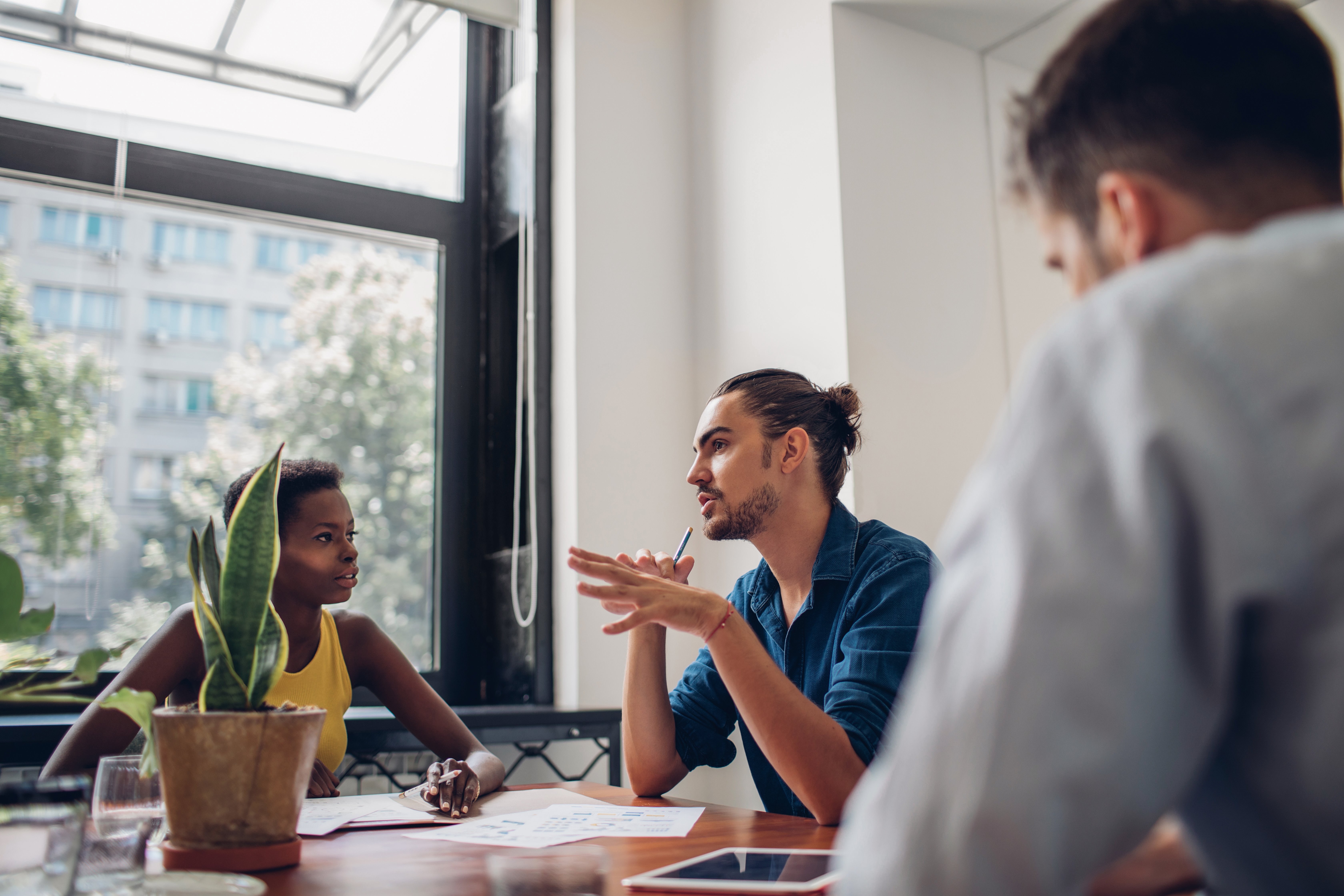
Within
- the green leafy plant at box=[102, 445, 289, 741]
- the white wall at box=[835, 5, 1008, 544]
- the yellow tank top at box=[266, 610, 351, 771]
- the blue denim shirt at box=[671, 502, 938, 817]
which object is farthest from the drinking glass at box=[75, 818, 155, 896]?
the white wall at box=[835, 5, 1008, 544]

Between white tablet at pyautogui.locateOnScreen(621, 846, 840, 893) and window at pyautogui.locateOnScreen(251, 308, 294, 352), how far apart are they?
196cm

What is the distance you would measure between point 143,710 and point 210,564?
189mm

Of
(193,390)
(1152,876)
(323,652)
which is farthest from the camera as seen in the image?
(193,390)

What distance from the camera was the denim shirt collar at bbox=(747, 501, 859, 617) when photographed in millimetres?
1566

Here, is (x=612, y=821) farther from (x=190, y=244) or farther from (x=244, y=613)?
(x=190, y=244)

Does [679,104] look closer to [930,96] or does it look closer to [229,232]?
[930,96]

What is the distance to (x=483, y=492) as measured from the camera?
2.70 m

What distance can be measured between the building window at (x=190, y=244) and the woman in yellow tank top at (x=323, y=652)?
0.72 m

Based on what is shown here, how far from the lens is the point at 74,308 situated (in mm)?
2213

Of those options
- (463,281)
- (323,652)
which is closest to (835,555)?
(323,652)

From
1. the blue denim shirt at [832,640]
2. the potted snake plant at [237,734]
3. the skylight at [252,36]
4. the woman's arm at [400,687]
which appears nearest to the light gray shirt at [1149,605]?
the potted snake plant at [237,734]

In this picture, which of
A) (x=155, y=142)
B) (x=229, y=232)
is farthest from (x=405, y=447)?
(x=155, y=142)

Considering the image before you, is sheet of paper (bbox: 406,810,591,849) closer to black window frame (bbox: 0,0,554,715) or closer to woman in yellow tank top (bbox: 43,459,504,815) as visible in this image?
woman in yellow tank top (bbox: 43,459,504,815)

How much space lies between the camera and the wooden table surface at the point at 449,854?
835 mm
